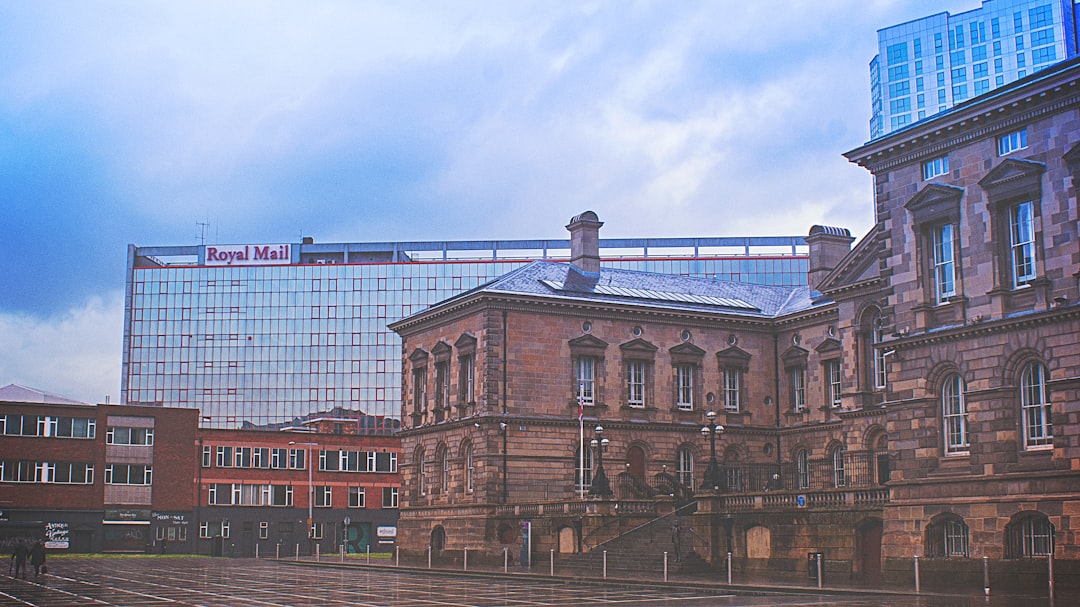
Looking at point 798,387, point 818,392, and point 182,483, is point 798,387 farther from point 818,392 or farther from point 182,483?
A: point 182,483

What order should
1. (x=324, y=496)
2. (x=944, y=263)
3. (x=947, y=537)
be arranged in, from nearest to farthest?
(x=947, y=537) < (x=944, y=263) < (x=324, y=496)

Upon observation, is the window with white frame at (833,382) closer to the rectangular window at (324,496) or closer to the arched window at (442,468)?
the arched window at (442,468)

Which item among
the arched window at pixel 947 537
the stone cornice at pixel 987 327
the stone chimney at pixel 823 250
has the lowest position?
the arched window at pixel 947 537

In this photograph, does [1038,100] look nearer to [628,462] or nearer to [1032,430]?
[1032,430]

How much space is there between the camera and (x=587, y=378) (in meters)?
65.7

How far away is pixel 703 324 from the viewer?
69625 millimetres

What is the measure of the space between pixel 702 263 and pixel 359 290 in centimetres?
3910

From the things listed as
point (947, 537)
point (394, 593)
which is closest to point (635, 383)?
point (947, 537)

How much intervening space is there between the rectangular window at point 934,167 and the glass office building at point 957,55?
416 ft

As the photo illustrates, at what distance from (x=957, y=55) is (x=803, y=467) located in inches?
4762

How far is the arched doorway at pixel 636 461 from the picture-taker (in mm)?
66062

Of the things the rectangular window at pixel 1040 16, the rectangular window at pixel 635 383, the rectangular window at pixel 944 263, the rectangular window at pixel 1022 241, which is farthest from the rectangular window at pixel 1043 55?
the rectangular window at pixel 1022 241

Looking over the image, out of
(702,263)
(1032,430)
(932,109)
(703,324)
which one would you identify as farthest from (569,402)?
(932,109)

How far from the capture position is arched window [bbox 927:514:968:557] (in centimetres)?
3722
